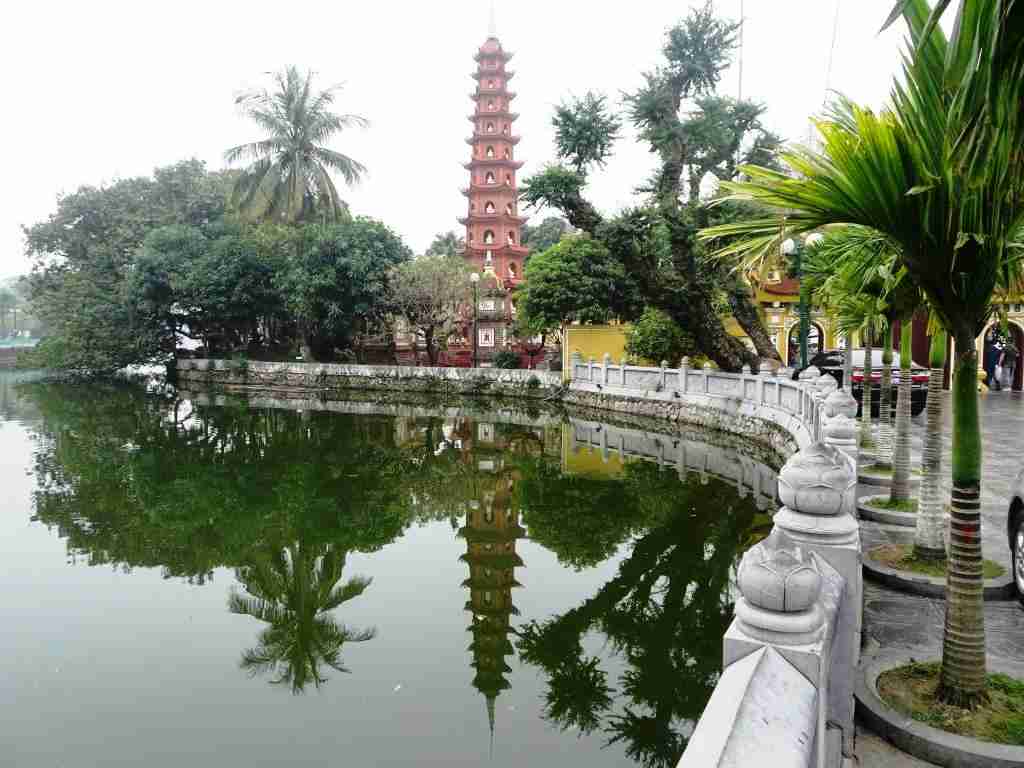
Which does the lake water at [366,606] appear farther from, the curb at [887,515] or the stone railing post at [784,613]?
the stone railing post at [784,613]

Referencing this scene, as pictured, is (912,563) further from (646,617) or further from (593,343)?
(593,343)

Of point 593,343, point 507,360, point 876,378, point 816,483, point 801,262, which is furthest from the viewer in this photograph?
point 507,360

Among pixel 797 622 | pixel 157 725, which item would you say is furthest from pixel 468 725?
A: pixel 797 622

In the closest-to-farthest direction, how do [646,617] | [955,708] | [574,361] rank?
[955,708] → [646,617] → [574,361]

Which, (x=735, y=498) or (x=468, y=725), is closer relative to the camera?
(x=468, y=725)

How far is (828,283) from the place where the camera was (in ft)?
26.1

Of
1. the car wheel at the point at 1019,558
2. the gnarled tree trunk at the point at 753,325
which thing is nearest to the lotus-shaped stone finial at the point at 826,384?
the car wheel at the point at 1019,558

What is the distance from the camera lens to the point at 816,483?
2885 mm

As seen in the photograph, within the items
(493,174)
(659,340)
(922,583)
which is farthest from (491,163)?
(922,583)

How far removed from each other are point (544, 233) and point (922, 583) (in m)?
44.3

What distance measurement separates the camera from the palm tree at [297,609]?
6047mm

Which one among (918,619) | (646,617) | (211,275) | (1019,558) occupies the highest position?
(211,275)

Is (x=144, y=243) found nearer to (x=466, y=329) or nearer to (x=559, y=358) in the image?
(x=466, y=329)

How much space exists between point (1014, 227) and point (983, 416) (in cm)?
1422
